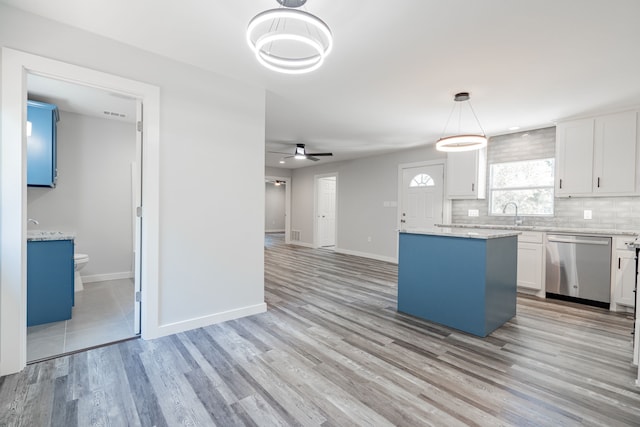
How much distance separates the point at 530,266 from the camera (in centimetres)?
419

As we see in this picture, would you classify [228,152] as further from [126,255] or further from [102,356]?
[126,255]

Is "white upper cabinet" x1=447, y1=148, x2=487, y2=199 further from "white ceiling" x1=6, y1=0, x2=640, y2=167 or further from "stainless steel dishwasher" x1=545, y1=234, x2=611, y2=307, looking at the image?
"stainless steel dishwasher" x1=545, y1=234, x2=611, y2=307

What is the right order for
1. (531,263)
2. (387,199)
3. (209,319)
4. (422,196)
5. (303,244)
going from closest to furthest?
(209,319) → (531,263) → (422,196) → (387,199) → (303,244)

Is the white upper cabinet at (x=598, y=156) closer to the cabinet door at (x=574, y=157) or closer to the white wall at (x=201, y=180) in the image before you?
the cabinet door at (x=574, y=157)

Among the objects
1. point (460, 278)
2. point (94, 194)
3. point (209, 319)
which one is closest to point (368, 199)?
point (460, 278)

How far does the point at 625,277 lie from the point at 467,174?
97.7 inches

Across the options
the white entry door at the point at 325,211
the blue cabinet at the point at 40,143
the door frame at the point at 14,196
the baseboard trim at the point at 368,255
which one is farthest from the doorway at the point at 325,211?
the door frame at the point at 14,196

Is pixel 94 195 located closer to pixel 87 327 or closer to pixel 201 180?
pixel 87 327

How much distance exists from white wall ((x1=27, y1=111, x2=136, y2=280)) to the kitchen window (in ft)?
20.0

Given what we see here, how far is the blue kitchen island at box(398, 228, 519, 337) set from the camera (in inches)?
108

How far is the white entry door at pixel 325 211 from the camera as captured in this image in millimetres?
8664

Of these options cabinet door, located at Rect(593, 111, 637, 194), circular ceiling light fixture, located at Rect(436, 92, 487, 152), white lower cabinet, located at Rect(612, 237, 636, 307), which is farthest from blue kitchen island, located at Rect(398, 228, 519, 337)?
cabinet door, located at Rect(593, 111, 637, 194)

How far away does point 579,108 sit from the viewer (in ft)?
12.1

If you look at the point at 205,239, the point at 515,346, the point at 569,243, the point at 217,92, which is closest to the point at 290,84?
the point at 217,92
